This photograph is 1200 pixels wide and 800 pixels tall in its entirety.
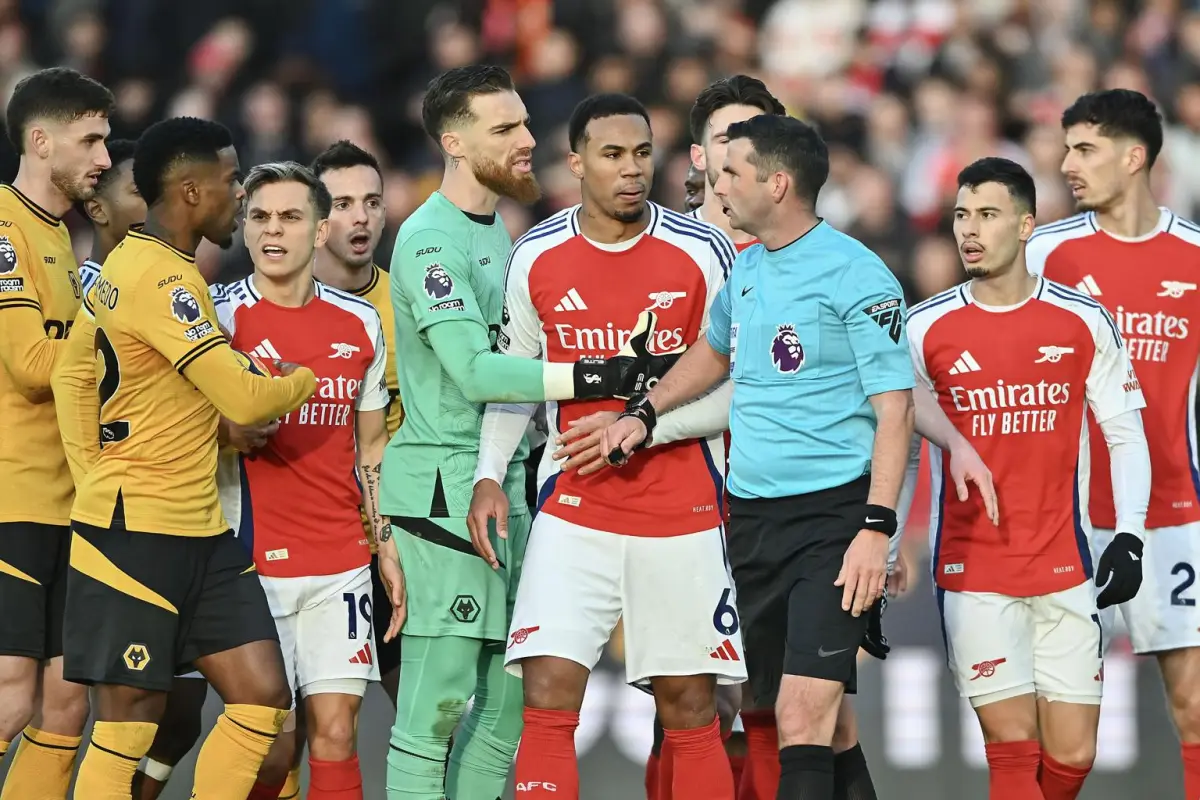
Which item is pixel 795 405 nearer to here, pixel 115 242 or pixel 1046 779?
pixel 1046 779

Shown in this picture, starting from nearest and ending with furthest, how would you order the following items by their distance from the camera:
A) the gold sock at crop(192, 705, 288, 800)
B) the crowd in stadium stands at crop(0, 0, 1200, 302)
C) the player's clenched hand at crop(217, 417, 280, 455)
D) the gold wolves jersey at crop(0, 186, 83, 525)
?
the gold sock at crop(192, 705, 288, 800) → the player's clenched hand at crop(217, 417, 280, 455) → the gold wolves jersey at crop(0, 186, 83, 525) → the crowd in stadium stands at crop(0, 0, 1200, 302)

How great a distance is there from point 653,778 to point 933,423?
1.84 metres

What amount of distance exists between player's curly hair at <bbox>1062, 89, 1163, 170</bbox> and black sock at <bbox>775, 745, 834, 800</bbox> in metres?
2.90

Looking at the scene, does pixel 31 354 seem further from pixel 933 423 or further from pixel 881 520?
pixel 933 423

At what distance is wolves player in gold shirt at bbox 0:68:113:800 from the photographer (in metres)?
6.33

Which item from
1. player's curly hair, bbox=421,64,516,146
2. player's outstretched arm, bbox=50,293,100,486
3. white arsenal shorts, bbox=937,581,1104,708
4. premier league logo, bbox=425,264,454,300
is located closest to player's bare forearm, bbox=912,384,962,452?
white arsenal shorts, bbox=937,581,1104,708

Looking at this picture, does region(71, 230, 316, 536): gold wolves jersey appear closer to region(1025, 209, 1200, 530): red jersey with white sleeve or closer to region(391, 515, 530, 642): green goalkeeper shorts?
region(391, 515, 530, 642): green goalkeeper shorts

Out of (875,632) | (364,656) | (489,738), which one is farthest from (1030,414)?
(364,656)

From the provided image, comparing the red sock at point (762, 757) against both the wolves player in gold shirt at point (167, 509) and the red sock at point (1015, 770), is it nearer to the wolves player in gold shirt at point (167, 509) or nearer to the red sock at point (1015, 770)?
the red sock at point (1015, 770)

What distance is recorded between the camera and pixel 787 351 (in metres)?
5.94

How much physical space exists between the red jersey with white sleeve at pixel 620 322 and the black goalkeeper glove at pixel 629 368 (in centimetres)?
3

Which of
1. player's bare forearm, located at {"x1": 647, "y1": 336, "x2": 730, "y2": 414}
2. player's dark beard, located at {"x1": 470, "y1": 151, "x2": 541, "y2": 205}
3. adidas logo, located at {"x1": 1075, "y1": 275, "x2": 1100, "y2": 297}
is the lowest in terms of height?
player's bare forearm, located at {"x1": 647, "y1": 336, "x2": 730, "y2": 414}

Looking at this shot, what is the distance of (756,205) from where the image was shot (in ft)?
19.6

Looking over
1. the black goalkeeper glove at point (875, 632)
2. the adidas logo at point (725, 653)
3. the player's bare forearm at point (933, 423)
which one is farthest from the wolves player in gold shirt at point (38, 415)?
the player's bare forearm at point (933, 423)
